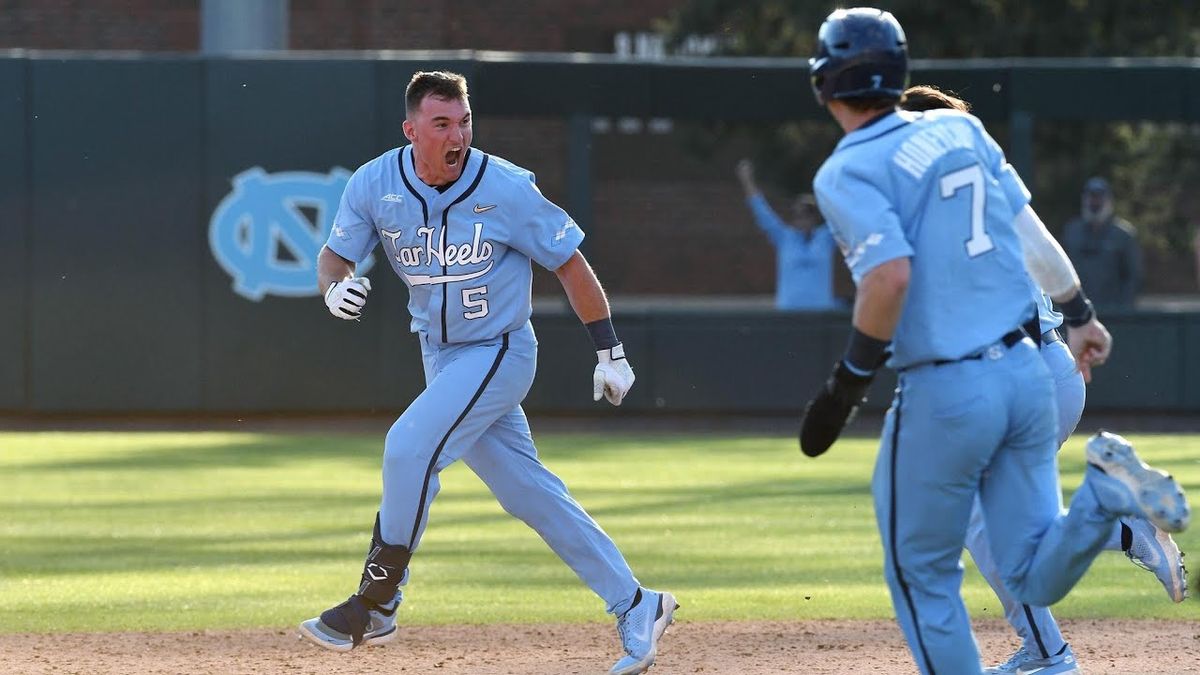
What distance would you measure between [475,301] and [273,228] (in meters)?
10.7

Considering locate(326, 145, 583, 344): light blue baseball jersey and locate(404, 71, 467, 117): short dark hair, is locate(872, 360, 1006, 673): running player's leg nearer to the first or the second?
locate(326, 145, 583, 344): light blue baseball jersey

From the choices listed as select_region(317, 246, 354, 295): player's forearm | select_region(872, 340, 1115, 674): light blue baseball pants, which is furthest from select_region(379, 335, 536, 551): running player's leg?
select_region(872, 340, 1115, 674): light blue baseball pants

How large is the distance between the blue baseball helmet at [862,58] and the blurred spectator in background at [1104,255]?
12492 millimetres

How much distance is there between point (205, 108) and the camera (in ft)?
54.2

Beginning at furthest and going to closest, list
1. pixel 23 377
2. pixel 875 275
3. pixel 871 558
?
pixel 23 377 < pixel 871 558 < pixel 875 275

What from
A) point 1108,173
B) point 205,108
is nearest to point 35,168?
point 205,108

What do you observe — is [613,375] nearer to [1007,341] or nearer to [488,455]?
[488,455]

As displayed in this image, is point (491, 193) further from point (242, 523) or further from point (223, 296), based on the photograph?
point (223, 296)

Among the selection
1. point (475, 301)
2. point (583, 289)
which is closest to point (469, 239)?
point (475, 301)

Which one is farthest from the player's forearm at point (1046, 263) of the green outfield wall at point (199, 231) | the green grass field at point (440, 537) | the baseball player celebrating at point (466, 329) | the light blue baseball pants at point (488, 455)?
the green outfield wall at point (199, 231)

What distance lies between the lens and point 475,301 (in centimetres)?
620

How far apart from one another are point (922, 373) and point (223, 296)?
12586mm

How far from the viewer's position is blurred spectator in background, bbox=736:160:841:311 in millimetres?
16906

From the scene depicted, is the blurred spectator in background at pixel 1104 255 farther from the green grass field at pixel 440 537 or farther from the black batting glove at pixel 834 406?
the black batting glove at pixel 834 406
